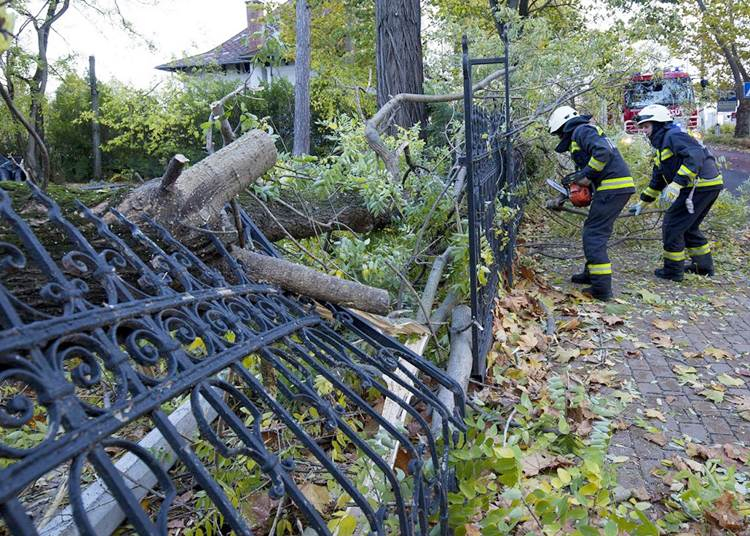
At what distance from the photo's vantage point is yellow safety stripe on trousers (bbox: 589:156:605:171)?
6.08 meters

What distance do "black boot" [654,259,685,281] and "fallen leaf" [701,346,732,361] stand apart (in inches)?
90.6

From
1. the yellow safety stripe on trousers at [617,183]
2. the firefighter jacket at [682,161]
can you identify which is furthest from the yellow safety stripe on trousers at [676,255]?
the yellow safety stripe on trousers at [617,183]

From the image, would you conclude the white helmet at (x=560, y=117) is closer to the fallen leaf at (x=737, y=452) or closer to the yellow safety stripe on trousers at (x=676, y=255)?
the yellow safety stripe on trousers at (x=676, y=255)

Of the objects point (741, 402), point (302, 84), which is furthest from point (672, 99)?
point (741, 402)

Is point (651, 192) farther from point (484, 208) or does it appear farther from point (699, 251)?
point (484, 208)

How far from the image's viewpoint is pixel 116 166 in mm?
16969

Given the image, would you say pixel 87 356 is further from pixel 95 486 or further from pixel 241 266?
pixel 95 486

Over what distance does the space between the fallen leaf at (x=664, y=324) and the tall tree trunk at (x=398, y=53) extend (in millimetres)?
4224

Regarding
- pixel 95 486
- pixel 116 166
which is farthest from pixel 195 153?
pixel 95 486

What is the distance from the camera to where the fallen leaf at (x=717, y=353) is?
14.7 ft

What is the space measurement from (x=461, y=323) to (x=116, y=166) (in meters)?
15.6

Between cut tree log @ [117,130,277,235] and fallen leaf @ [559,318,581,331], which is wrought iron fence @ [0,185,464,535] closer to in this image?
cut tree log @ [117,130,277,235]

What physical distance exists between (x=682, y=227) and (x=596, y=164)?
145 cm

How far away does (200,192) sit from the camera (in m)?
2.17
